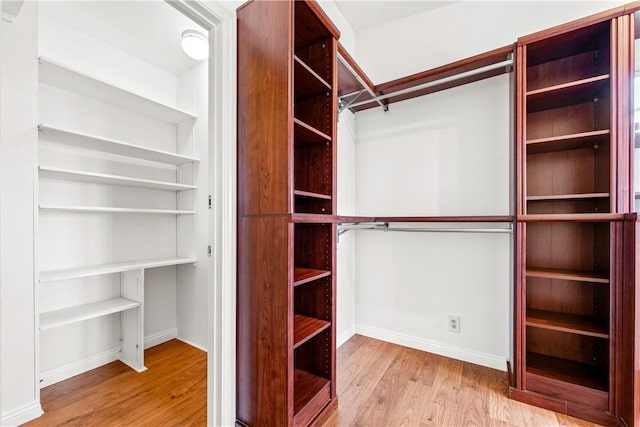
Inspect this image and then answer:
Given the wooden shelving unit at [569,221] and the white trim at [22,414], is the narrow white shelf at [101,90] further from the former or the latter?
the wooden shelving unit at [569,221]

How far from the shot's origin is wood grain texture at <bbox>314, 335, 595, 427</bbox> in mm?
1542

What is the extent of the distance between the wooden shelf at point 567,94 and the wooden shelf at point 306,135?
122cm

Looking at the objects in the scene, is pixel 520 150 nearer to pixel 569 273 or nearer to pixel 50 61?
pixel 569 273

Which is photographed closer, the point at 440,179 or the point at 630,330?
the point at 630,330

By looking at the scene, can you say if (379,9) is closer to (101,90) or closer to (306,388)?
(101,90)

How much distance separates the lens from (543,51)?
5.57ft

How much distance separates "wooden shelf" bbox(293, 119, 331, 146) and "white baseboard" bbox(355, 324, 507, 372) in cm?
177

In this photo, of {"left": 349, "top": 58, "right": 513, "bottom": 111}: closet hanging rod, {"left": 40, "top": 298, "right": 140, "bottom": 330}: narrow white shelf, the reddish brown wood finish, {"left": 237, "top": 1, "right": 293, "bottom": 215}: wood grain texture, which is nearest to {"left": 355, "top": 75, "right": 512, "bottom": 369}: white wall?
{"left": 349, "top": 58, "right": 513, "bottom": 111}: closet hanging rod

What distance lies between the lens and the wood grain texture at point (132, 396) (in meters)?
1.60

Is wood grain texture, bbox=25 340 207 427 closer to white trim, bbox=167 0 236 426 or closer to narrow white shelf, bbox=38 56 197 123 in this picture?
white trim, bbox=167 0 236 426

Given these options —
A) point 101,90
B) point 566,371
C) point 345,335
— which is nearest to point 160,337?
point 345,335

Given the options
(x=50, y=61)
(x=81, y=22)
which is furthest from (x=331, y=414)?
(x=81, y=22)

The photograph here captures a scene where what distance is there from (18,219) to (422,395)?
8.44 feet

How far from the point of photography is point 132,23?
6.90 feet
